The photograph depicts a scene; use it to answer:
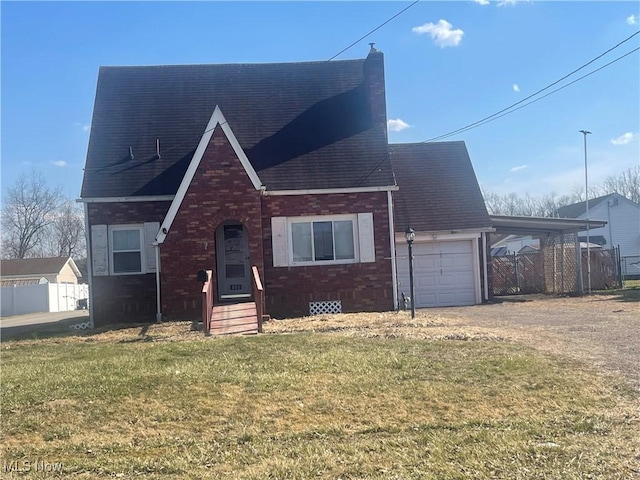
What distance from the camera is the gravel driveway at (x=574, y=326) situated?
341 inches

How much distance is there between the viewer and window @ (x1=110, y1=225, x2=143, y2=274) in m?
17.0

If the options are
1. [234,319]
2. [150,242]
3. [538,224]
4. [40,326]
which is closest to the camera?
[234,319]

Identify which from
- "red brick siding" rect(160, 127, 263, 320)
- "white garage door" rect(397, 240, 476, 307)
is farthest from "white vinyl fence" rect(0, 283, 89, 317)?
"white garage door" rect(397, 240, 476, 307)

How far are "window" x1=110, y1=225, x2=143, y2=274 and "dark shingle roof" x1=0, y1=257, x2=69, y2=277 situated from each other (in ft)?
127

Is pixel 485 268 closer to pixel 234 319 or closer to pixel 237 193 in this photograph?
pixel 237 193

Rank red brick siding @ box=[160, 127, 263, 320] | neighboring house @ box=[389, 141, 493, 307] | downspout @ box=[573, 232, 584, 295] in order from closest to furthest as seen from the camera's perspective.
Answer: red brick siding @ box=[160, 127, 263, 320], neighboring house @ box=[389, 141, 493, 307], downspout @ box=[573, 232, 584, 295]

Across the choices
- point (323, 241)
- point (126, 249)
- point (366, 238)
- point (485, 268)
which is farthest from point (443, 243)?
point (126, 249)

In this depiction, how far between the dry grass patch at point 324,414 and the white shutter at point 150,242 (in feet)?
23.0

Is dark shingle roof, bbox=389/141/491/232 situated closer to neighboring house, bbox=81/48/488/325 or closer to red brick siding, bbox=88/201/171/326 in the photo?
neighboring house, bbox=81/48/488/325

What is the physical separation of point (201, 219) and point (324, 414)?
10.1 m

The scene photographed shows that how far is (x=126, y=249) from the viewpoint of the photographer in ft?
55.9

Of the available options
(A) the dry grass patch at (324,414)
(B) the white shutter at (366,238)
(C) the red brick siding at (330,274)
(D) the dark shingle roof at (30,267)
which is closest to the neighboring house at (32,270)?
(D) the dark shingle roof at (30,267)

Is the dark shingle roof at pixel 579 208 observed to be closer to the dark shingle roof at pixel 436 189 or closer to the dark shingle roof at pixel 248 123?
the dark shingle roof at pixel 436 189

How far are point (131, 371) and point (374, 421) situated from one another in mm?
Answer: 4028
